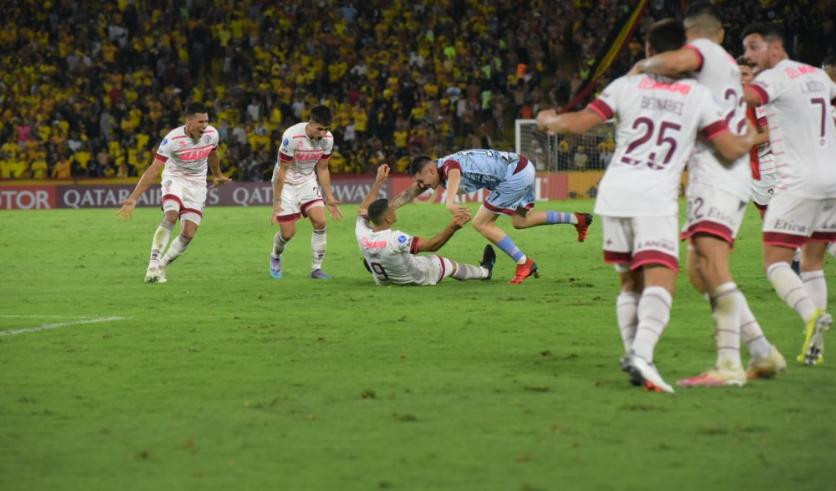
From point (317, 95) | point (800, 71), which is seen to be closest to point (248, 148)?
point (317, 95)

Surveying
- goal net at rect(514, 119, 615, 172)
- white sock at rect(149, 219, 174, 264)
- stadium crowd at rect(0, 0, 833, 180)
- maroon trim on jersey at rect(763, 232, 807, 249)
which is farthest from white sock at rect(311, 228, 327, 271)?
stadium crowd at rect(0, 0, 833, 180)

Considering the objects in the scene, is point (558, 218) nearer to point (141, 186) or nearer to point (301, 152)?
point (301, 152)

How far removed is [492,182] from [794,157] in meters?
6.68

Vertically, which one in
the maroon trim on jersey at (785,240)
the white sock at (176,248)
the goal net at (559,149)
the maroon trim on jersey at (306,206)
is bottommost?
the goal net at (559,149)

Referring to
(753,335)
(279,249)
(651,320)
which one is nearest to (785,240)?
(753,335)

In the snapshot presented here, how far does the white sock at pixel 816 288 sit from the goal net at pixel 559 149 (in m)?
25.7

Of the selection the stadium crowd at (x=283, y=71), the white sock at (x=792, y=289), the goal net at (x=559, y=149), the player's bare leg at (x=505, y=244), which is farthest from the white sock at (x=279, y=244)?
the stadium crowd at (x=283, y=71)

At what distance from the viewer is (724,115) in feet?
26.8

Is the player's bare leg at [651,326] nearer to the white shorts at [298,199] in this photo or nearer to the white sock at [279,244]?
the white sock at [279,244]

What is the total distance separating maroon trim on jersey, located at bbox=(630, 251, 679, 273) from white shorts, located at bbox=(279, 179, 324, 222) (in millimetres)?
10094

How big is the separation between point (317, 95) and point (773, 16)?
14.3 metres

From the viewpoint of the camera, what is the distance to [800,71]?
9.31 metres

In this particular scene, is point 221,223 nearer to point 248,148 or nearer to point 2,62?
point 248,148

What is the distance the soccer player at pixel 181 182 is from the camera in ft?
54.6
